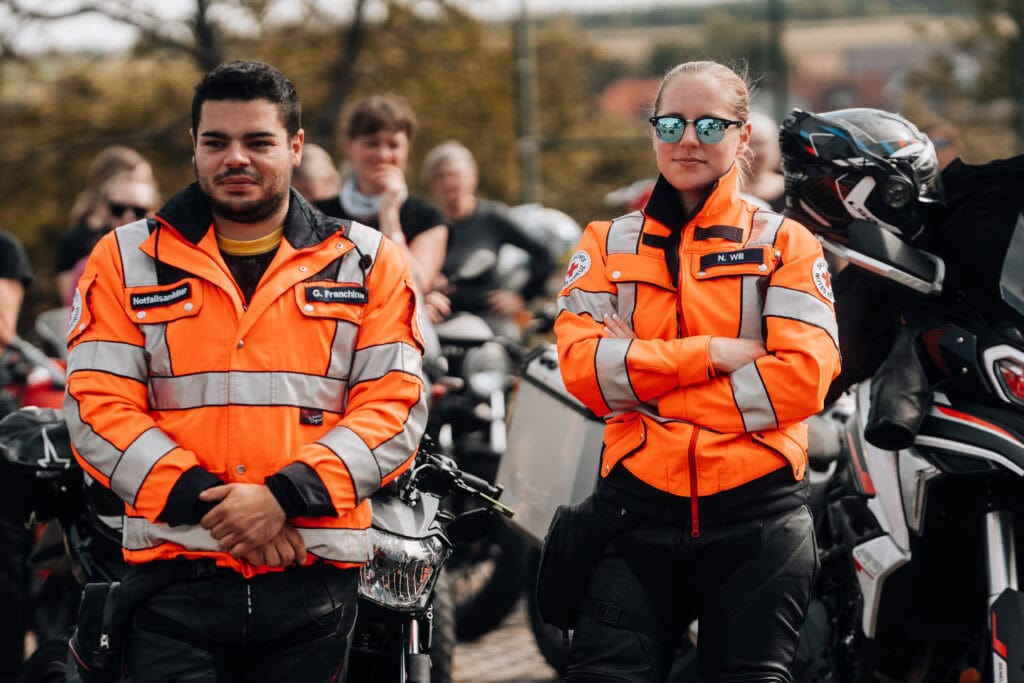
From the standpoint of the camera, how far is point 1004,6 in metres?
15.4

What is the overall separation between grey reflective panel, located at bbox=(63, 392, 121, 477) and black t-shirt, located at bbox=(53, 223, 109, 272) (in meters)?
4.06

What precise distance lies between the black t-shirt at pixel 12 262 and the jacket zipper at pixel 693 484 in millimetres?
3635

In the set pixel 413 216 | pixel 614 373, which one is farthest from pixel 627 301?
pixel 413 216

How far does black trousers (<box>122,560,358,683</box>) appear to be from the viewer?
326cm

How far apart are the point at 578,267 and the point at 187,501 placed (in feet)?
3.60

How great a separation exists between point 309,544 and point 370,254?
0.66 metres

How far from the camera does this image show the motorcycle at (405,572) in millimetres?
3756

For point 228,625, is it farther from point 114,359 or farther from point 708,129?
point 708,129

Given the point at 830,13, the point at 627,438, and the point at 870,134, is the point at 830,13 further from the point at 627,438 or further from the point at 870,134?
the point at 627,438

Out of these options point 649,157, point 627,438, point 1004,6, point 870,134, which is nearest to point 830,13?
point 1004,6

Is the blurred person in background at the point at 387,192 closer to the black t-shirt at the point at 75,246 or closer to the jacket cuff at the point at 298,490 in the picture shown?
the black t-shirt at the point at 75,246

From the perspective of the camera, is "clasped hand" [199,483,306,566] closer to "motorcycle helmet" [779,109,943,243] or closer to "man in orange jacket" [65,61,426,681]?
"man in orange jacket" [65,61,426,681]

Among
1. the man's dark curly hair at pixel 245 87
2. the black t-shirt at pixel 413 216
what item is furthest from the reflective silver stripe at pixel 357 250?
the black t-shirt at pixel 413 216

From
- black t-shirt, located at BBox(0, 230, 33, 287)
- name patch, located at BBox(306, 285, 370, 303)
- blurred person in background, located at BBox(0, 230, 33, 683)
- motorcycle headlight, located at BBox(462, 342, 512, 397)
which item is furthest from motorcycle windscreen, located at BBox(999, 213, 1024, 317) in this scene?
black t-shirt, located at BBox(0, 230, 33, 287)
